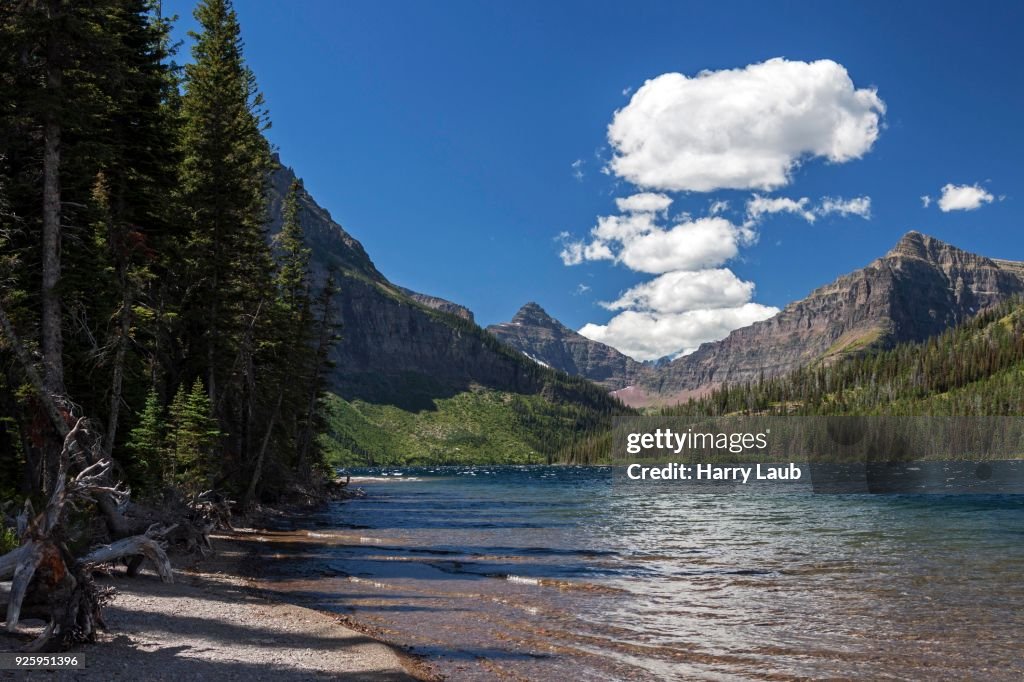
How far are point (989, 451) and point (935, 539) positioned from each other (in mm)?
185142

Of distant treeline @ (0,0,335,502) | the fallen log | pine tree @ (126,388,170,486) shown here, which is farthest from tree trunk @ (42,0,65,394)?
pine tree @ (126,388,170,486)

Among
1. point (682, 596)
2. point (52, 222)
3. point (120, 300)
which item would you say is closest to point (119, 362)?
point (120, 300)

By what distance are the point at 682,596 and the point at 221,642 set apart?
14684 millimetres

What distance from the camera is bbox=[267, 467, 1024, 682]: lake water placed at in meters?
15.2

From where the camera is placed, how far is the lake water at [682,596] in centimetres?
1517

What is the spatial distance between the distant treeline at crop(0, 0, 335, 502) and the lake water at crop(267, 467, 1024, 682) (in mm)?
9621

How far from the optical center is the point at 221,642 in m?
13.8

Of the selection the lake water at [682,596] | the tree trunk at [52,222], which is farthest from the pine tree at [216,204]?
the tree trunk at [52,222]

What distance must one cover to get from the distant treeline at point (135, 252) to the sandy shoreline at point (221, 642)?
6.83m

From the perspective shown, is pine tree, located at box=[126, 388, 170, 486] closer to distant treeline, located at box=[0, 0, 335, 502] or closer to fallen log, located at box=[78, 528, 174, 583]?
distant treeline, located at box=[0, 0, 335, 502]

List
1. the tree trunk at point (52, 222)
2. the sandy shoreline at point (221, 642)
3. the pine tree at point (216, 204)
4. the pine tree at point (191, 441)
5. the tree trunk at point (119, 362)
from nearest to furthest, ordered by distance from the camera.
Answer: the sandy shoreline at point (221, 642) → the tree trunk at point (52, 222) → the tree trunk at point (119, 362) → the pine tree at point (191, 441) → the pine tree at point (216, 204)

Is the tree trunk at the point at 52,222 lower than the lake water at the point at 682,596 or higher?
higher

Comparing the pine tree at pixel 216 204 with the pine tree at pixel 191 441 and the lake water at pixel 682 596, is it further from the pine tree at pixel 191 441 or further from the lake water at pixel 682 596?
the lake water at pixel 682 596

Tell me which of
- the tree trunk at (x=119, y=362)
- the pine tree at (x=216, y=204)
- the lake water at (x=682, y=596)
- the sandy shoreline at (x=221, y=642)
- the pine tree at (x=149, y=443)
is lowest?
the lake water at (x=682, y=596)
